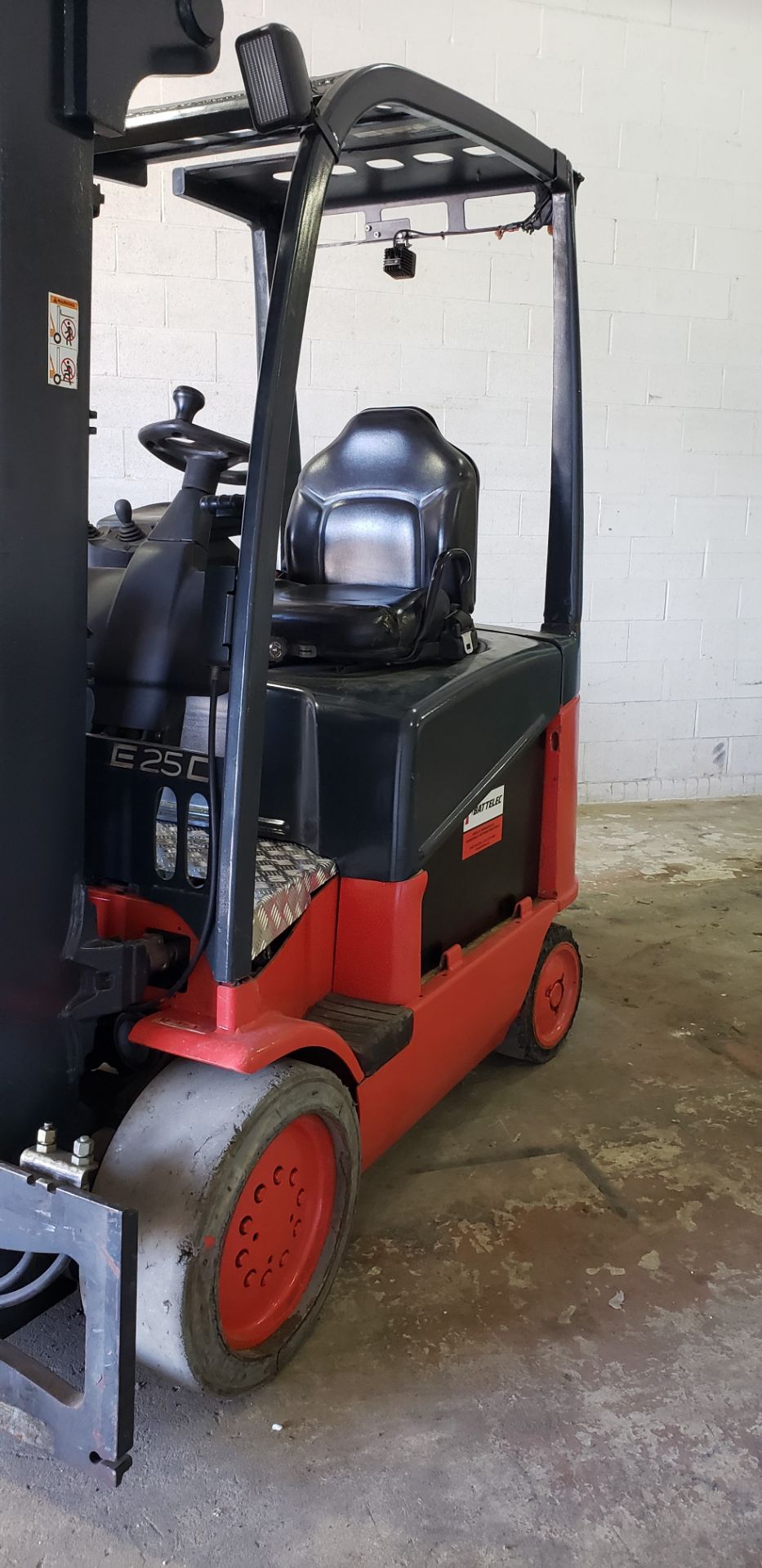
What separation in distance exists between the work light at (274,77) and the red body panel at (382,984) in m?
1.32

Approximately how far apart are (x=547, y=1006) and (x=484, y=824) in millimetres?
841

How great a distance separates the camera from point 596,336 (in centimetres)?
627

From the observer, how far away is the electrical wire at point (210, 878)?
6.53 ft

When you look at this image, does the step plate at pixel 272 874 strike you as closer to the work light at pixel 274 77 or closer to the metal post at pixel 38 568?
the metal post at pixel 38 568

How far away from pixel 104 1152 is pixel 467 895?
3.80 ft

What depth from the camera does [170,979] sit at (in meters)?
2.21

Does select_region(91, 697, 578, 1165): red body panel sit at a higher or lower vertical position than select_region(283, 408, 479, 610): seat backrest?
lower

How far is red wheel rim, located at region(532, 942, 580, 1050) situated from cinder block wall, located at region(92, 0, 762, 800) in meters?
3.15

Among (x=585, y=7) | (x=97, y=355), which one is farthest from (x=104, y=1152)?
(x=585, y=7)

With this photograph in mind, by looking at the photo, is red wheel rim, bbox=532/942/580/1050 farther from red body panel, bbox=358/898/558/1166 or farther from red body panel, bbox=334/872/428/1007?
red body panel, bbox=334/872/428/1007

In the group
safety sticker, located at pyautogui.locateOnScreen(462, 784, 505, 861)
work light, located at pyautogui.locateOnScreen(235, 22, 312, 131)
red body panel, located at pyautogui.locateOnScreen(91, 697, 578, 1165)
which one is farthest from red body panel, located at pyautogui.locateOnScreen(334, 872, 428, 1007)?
work light, located at pyautogui.locateOnScreen(235, 22, 312, 131)

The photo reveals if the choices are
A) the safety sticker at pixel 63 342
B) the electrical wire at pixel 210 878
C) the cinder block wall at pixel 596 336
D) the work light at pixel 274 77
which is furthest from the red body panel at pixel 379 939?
the cinder block wall at pixel 596 336

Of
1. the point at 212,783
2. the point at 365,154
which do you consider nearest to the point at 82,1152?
the point at 212,783

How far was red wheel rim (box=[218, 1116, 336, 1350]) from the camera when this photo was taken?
6.75ft
